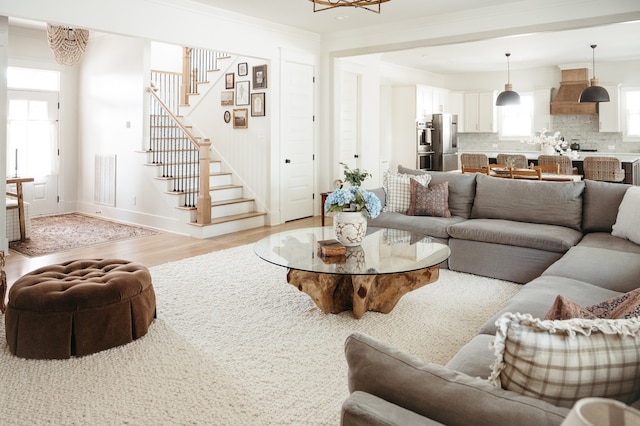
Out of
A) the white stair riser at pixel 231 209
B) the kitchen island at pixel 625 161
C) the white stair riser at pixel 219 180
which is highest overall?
the kitchen island at pixel 625 161

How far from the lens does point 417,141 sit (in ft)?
34.6

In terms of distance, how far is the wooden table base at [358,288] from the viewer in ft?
11.2

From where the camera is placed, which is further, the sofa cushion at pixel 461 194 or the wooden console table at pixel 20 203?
the wooden console table at pixel 20 203

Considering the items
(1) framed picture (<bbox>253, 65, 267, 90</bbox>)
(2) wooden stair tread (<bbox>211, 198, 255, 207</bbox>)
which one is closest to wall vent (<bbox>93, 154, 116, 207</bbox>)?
(2) wooden stair tread (<bbox>211, 198, 255, 207</bbox>)

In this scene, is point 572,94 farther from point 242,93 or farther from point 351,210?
point 351,210

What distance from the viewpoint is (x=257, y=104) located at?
7320 millimetres

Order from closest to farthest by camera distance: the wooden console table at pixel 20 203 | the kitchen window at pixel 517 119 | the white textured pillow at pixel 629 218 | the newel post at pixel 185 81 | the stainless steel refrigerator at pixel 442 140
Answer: the white textured pillow at pixel 629 218 < the wooden console table at pixel 20 203 < the newel post at pixel 185 81 < the stainless steel refrigerator at pixel 442 140 < the kitchen window at pixel 517 119

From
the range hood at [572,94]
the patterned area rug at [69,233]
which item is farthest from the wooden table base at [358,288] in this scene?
the range hood at [572,94]

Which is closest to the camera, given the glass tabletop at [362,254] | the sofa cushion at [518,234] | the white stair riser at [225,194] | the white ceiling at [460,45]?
the glass tabletop at [362,254]

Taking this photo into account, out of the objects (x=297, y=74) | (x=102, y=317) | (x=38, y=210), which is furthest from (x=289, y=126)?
(x=102, y=317)

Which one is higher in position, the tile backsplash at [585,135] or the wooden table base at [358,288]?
the tile backsplash at [585,135]

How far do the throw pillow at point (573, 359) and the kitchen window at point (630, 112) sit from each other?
10.3m

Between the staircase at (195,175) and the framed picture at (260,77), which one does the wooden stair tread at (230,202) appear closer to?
the staircase at (195,175)

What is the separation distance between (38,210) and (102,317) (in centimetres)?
622
